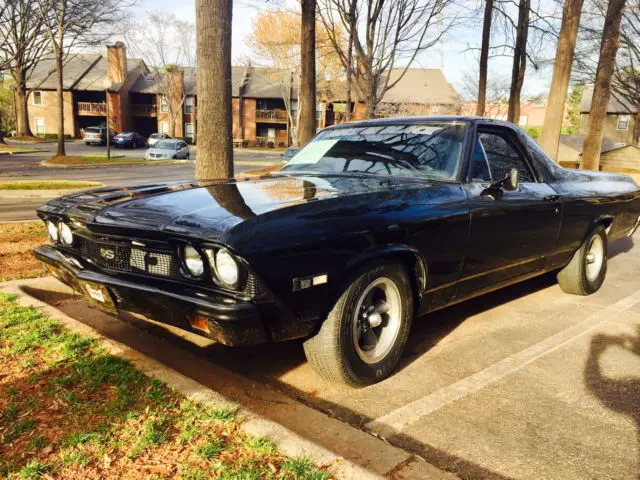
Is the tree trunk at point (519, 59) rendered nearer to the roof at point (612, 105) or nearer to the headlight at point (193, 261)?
the headlight at point (193, 261)

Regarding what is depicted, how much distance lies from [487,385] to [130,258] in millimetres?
2215

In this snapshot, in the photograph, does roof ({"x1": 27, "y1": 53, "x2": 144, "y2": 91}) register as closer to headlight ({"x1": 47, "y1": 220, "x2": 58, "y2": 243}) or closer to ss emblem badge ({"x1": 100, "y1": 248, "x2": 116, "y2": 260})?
headlight ({"x1": 47, "y1": 220, "x2": 58, "y2": 243})

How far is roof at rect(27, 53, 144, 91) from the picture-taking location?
53.0m

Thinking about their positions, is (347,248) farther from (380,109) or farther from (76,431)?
(380,109)

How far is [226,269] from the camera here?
95.1 inches

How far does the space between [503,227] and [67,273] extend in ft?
9.63

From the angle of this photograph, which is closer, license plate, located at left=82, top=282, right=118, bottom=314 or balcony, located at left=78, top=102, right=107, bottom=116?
license plate, located at left=82, top=282, right=118, bottom=314

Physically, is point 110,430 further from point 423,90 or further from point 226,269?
point 423,90

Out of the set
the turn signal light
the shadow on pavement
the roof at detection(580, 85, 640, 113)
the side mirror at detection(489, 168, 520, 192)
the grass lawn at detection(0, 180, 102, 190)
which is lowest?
the shadow on pavement

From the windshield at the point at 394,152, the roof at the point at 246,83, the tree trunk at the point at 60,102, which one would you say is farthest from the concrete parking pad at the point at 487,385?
the roof at the point at 246,83

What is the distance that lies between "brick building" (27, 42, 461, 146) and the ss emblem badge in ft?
163

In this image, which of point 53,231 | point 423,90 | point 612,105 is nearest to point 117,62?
point 423,90

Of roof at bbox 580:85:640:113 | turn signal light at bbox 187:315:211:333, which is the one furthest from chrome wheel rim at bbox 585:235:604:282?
roof at bbox 580:85:640:113

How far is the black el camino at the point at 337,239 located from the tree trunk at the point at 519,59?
18201 mm
